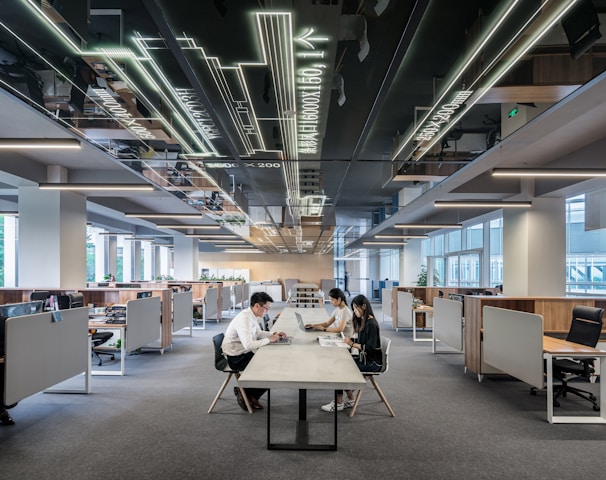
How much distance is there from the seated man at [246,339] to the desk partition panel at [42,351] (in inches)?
71.2

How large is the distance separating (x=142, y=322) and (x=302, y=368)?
177 inches

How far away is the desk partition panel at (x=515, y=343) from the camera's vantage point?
4449mm

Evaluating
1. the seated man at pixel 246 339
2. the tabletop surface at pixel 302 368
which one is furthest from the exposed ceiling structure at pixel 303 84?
the tabletop surface at pixel 302 368

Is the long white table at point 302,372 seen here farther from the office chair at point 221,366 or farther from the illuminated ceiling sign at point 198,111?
the illuminated ceiling sign at point 198,111

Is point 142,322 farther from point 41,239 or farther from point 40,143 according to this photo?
point 40,143

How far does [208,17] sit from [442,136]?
297cm

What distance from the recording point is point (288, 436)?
3.75 metres

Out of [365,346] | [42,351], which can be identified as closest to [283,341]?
[365,346]

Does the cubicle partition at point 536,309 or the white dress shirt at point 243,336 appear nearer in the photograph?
the white dress shirt at point 243,336

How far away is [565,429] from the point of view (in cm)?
409

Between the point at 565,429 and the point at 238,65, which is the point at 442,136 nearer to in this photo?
the point at 238,65

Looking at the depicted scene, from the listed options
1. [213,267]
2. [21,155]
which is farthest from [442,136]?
[213,267]

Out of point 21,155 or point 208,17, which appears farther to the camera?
point 21,155

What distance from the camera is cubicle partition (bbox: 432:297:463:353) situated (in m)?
6.76
